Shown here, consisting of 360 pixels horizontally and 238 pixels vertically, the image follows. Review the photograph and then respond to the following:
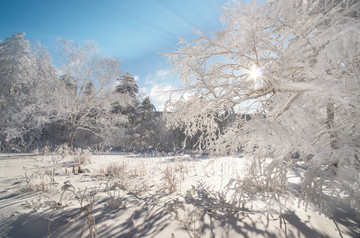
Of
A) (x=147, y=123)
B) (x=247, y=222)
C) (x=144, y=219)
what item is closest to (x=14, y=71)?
(x=147, y=123)

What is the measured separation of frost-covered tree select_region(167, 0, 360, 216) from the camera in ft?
5.03

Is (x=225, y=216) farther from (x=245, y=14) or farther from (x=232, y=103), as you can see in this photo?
(x=245, y=14)

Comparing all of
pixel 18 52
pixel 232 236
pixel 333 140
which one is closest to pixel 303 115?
pixel 333 140

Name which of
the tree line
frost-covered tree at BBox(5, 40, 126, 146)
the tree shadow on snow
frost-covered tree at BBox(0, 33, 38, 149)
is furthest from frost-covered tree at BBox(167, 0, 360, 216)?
frost-covered tree at BBox(0, 33, 38, 149)

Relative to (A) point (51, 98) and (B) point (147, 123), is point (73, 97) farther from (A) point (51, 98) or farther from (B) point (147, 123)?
(B) point (147, 123)

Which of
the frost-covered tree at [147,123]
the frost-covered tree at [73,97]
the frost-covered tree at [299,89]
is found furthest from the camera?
the frost-covered tree at [147,123]

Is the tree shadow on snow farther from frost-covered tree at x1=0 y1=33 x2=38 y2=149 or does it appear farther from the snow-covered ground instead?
frost-covered tree at x1=0 y1=33 x2=38 y2=149

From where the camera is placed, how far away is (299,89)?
1851mm

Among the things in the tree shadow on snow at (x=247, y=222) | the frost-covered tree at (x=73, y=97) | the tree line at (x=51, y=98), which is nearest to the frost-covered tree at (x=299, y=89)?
the tree shadow on snow at (x=247, y=222)

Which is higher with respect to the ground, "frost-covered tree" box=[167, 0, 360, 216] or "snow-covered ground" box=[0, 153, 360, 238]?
"frost-covered tree" box=[167, 0, 360, 216]

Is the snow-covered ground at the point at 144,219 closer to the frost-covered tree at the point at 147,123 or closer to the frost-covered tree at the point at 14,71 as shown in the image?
the frost-covered tree at the point at 14,71

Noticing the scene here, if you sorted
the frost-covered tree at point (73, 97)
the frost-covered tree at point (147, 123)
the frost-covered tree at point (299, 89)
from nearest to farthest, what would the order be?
the frost-covered tree at point (299, 89) → the frost-covered tree at point (73, 97) → the frost-covered tree at point (147, 123)

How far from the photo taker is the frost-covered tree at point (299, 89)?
1.53 meters

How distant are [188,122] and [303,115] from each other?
190 centimetres
